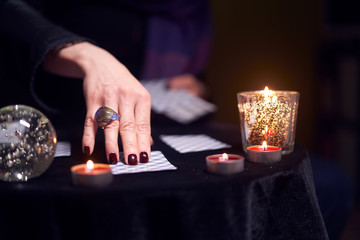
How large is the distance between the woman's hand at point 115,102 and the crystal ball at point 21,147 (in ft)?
0.42

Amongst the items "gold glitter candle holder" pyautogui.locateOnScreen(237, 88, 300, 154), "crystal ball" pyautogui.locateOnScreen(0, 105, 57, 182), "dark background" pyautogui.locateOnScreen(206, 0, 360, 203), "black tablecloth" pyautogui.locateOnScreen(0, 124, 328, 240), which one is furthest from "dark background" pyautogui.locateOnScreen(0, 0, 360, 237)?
"crystal ball" pyautogui.locateOnScreen(0, 105, 57, 182)

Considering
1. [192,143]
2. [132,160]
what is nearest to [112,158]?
[132,160]

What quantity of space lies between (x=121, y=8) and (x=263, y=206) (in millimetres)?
1345

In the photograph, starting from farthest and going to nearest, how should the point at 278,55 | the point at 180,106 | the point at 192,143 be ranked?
the point at 278,55, the point at 180,106, the point at 192,143

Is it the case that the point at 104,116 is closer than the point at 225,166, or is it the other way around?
the point at 225,166

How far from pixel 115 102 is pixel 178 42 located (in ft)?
4.19

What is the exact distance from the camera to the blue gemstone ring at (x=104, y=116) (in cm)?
73

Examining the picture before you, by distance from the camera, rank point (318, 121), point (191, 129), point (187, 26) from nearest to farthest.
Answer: point (191, 129), point (187, 26), point (318, 121)

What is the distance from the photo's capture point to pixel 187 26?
6.64 feet

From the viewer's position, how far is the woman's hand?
72cm

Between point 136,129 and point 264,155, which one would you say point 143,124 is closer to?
point 136,129

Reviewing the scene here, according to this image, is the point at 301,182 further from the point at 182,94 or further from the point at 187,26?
the point at 187,26

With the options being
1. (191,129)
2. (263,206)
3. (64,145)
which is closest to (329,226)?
(191,129)

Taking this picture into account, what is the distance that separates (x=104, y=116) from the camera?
735mm
